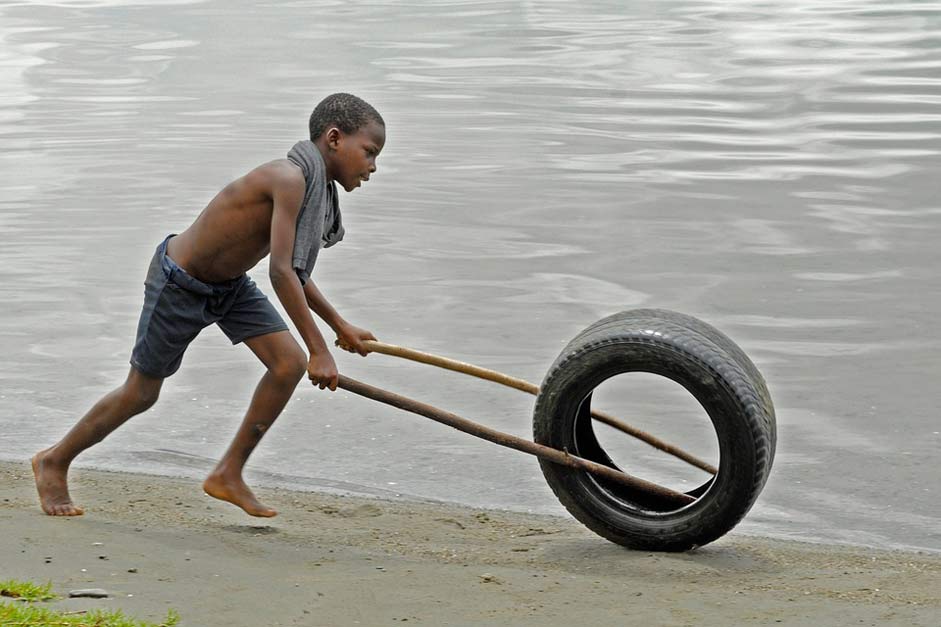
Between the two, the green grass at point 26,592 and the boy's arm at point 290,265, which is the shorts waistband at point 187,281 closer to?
the boy's arm at point 290,265

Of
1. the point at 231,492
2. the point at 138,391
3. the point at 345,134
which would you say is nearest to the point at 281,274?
the point at 345,134

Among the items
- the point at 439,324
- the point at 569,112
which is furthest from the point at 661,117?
the point at 439,324

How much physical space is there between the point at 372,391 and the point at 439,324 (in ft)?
10.6

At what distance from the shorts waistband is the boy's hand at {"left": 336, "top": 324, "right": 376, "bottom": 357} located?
445 mm

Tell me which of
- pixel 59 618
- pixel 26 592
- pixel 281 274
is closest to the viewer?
pixel 59 618

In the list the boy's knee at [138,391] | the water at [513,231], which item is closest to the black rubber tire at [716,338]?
the water at [513,231]

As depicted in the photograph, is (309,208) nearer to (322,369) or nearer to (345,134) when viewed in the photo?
(345,134)

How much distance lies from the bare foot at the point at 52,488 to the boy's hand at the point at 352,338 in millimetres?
1112

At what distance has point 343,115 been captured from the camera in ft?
16.5

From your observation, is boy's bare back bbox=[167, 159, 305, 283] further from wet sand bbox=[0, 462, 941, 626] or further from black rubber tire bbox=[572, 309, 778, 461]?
black rubber tire bbox=[572, 309, 778, 461]

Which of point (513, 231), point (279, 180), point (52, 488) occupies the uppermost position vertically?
point (279, 180)

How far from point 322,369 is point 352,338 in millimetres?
512

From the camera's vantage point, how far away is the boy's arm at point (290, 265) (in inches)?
190

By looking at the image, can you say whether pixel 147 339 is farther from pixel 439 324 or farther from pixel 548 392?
pixel 439 324
